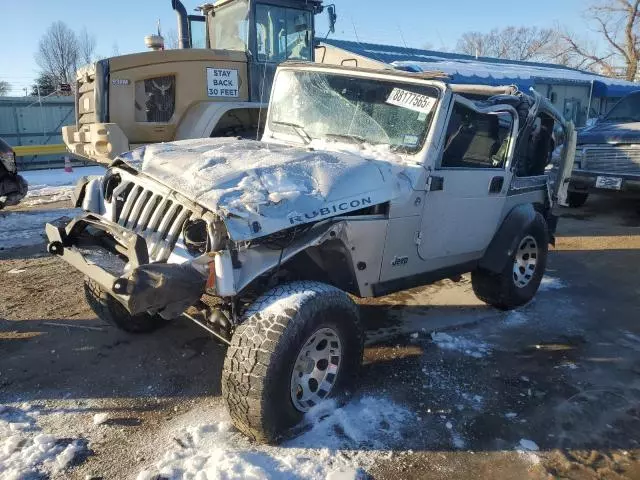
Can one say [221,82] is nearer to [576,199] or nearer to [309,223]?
[309,223]

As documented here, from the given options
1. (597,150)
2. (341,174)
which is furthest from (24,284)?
(597,150)

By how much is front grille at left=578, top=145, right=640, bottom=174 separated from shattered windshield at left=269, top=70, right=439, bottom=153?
647 cm

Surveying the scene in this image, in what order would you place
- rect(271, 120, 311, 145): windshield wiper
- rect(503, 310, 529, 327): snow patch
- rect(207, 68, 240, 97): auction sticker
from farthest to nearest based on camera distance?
rect(207, 68, 240, 97): auction sticker → rect(503, 310, 529, 327): snow patch → rect(271, 120, 311, 145): windshield wiper

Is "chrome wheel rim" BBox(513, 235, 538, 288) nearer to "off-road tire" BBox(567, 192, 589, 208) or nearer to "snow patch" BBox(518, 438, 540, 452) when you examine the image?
"snow patch" BBox(518, 438, 540, 452)

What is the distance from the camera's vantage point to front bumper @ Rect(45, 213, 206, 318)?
268 centimetres

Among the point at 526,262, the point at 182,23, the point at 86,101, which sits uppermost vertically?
the point at 182,23

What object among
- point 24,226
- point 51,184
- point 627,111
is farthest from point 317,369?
point 51,184

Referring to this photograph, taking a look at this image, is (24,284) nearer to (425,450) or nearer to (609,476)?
(425,450)

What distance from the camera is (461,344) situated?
437 cm

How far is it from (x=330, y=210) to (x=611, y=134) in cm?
785

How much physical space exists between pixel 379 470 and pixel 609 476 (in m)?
1.28

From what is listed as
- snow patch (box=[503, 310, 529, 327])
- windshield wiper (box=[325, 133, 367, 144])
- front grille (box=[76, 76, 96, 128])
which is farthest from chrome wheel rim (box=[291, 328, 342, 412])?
front grille (box=[76, 76, 96, 128])

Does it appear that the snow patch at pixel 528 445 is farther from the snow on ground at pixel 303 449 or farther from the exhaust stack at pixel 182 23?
the exhaust stack at pixel 182 23

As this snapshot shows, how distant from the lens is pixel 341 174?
3408 mm
